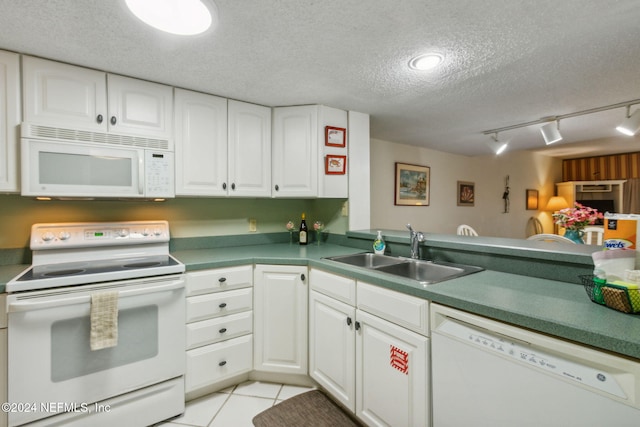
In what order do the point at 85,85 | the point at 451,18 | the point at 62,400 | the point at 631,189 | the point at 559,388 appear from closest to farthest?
the point at 559,388, the point at 451,18, the point at 62,400, the point at 85,85, the point at 631,189

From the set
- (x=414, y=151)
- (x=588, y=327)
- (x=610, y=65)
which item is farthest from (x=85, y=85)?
(x=414, y=151)

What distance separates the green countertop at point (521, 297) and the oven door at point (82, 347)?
0.23 meters

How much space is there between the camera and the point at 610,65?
1.75 metres

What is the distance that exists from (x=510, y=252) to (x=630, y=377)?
0.81 metres

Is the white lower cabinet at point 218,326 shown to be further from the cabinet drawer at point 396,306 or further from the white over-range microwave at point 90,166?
the cabinet drawer at point 396,306

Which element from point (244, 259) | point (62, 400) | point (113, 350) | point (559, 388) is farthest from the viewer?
point (244, 259)

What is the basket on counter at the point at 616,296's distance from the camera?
2.98 ft

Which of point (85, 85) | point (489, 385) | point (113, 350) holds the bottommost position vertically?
point (113, 350)

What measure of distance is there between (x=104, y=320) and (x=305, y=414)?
4.04 feet

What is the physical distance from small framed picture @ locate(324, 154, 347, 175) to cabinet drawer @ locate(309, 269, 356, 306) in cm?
91

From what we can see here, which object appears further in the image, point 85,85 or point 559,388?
point 85,85

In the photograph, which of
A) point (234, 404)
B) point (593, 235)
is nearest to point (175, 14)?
point (234, 404)

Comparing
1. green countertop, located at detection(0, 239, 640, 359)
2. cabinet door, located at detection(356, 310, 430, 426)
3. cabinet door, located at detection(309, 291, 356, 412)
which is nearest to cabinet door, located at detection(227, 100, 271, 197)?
green countertop, located at detection(0, 239, 640, 359)

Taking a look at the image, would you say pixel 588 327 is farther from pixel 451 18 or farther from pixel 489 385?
pixel 451 18
